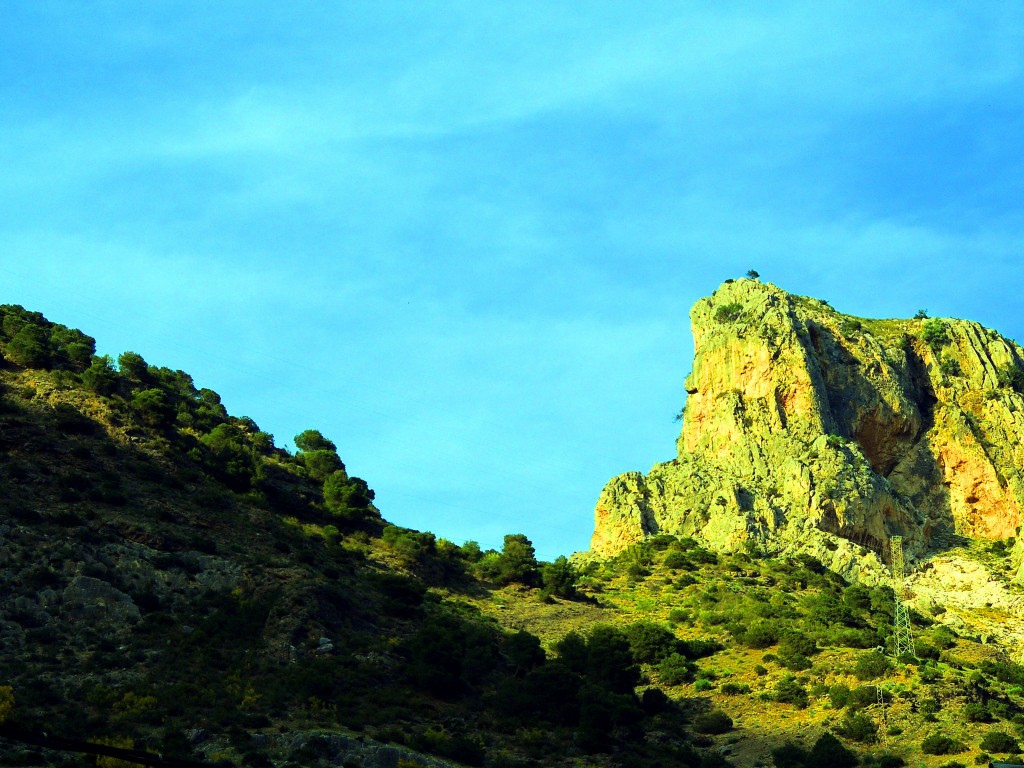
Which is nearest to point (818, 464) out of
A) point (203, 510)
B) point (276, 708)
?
point (203, 510)

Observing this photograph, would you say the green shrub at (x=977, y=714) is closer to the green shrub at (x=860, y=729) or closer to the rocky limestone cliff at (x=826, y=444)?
the green shrub at (x=860, y=729)

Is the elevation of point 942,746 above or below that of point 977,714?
below

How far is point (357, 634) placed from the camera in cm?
7919

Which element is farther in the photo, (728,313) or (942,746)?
(728,313)

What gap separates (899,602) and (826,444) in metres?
28.8

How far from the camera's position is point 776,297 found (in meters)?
139

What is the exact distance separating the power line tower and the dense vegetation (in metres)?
1.49

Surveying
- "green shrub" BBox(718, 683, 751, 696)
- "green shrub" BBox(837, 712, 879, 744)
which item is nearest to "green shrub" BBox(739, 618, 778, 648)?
"green shrub" BBox(718, 683, 751, 696)

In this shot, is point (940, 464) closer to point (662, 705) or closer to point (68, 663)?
point (662, 705)

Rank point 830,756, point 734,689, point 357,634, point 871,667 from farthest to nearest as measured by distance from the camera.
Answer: point 734,689, point 871,667, point 357,634, point 830,756

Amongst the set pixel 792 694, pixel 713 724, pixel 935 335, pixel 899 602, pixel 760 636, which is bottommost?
pixel 713 724

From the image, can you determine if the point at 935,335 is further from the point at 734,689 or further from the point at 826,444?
the point at 734,689

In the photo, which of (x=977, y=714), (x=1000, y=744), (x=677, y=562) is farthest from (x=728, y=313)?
(x=1000, y=744)

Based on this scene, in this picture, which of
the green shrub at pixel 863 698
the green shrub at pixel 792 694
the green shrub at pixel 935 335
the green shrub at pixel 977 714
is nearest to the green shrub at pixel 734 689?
the green shrub at pixel 792 694
